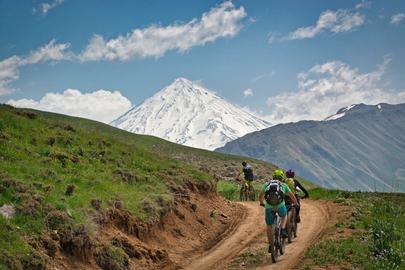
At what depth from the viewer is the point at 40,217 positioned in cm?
1423

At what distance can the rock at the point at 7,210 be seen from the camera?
13605mm

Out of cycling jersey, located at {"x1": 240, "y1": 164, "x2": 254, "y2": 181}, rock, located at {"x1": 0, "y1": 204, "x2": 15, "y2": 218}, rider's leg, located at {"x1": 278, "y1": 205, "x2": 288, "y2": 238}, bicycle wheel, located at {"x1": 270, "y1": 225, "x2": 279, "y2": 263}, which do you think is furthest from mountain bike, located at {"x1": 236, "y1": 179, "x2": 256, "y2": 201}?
rock, located at {"x1": 0, "y1": 204, "x2": 15, "y2": 218}

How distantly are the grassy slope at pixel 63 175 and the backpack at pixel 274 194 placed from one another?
5.55m

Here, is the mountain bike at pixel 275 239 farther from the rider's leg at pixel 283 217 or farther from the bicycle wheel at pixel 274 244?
the rider's leg at pixel 283 217

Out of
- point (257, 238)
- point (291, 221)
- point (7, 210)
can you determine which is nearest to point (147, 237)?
point (257, 238)

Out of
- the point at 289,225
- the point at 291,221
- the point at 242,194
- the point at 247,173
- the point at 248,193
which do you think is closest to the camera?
the point at 289,225

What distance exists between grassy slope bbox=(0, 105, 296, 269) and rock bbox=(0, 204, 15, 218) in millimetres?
161

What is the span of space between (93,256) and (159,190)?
26.8 feet

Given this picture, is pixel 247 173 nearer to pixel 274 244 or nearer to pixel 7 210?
pixel 274 244

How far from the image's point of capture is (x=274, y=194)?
16016mm

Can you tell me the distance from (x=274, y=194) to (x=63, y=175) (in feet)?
27.3

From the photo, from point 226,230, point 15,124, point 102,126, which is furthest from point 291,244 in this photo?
point 102,126

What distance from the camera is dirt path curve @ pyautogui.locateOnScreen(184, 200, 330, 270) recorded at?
16.5 meters

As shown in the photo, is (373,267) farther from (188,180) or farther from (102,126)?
(102,126)
